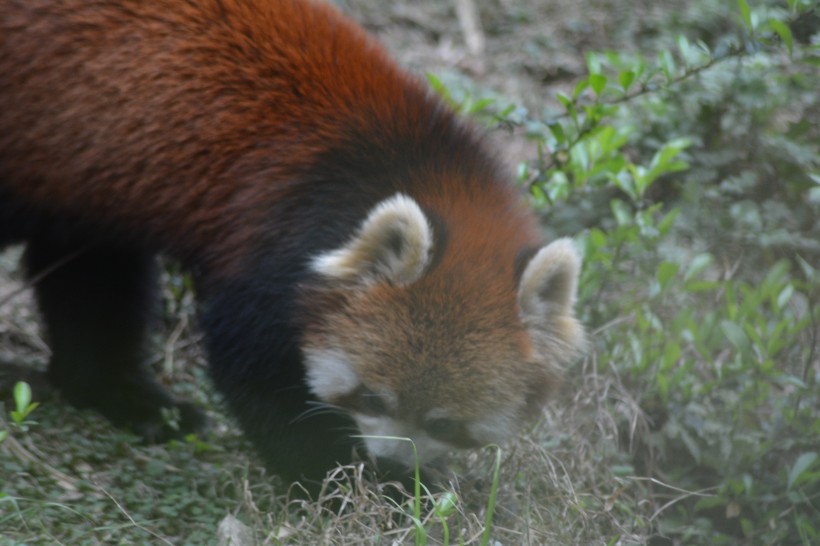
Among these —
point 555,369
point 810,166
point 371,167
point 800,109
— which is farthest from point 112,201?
point 800,109

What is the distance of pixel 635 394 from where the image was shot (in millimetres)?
4375

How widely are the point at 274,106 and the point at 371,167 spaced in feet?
1.44

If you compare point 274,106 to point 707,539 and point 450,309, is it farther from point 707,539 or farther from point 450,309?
point 707,539

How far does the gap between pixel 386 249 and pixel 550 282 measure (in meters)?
0.58

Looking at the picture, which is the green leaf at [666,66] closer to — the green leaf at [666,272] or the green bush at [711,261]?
the green bush at [711,261]

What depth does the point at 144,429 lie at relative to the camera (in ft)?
14.0

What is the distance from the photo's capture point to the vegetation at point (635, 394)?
3.36 meters

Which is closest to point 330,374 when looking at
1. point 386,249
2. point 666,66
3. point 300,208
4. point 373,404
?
point 373,404

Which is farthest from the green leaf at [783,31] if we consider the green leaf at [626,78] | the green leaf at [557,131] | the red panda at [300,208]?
the red panda at [300,208]

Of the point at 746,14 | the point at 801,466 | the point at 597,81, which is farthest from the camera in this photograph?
the point at 597,81

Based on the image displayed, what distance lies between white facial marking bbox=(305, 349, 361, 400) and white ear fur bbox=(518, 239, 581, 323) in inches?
25.2

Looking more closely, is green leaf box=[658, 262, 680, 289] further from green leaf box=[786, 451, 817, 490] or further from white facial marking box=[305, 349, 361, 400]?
white facial marking box=[305, 349, 361, 400]

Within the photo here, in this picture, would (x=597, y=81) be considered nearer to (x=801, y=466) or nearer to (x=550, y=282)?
(x=550, y=282)

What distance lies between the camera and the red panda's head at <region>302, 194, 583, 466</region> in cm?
321
